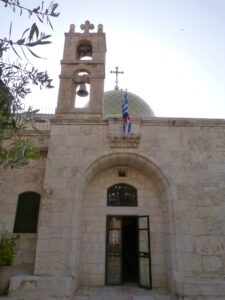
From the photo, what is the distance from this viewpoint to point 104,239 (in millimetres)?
6562

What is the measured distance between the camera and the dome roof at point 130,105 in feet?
41.3

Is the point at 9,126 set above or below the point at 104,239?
above

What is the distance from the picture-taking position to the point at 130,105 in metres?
12.9

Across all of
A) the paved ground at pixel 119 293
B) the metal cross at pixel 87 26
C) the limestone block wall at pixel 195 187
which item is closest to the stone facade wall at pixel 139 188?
the limestone block wall at pixel 195 187

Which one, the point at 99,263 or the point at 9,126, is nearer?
the point at 9,126

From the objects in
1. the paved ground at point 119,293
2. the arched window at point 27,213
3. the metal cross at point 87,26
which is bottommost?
the paved ground at point 119,293

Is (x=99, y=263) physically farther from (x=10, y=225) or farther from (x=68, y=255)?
(x=10, y=225)

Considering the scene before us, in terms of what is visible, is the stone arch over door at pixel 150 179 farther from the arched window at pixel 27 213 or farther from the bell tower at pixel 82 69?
the bell tower at pixel 82 69

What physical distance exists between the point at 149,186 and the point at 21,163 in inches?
212

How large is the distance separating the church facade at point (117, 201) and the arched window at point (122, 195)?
0.03 m

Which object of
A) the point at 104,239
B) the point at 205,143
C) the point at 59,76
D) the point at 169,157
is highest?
the point at 59,76

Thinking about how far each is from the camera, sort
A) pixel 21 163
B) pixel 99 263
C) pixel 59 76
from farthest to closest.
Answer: pixel 59 76 → pixel 99 263 → pixel 21 163

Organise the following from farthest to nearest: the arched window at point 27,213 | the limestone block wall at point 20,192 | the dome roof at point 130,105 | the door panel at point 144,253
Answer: the dome roof at point 130,105 → the arched window at point 27,213 → the limestone block wall at point 20,192 → the door panel at point 144,253

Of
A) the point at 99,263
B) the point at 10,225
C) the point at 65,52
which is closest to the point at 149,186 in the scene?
the point at 99,263
